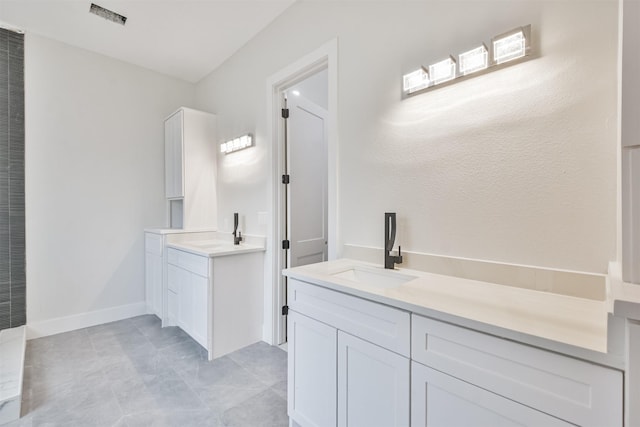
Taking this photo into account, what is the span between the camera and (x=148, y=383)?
6.48 feet

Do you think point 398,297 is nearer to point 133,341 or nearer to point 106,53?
point 133,341

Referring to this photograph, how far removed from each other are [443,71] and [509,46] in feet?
0.91

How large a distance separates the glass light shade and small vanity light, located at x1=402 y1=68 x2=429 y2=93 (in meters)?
0.32

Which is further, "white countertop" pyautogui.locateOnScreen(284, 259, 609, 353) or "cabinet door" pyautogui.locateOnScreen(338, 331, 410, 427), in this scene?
"cabinet door" pyautogui.locateOnScreen(338, 331, 410, 427)

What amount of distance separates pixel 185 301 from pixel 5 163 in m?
2.10

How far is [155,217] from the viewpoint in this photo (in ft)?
11.5

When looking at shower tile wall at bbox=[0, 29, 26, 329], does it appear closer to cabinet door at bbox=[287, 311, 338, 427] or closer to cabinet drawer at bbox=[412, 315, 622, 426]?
cabinet door at bbox=[287, 311, 338, 427]

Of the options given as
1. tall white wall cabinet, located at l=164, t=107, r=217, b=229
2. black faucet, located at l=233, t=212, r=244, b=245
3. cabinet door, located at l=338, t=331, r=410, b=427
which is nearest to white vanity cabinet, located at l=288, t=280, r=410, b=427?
cabinet door, located at l=338, t=331, r=410, b=427

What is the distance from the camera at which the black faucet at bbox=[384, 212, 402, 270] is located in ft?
5.12

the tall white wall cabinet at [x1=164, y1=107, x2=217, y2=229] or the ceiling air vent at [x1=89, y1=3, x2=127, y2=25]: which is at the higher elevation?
the ceiling air vent at [x1=89, y1=3, x2=127, y2=25]

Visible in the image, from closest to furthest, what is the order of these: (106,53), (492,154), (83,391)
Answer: (492,154) → (83,391) → (106,53)

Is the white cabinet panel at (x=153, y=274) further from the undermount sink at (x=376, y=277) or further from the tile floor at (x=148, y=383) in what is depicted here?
the undermount sink at (x=376, y=277)

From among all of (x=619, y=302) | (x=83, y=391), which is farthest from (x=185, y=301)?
(x=619, y=302)

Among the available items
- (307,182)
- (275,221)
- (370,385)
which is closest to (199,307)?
(275,221)
